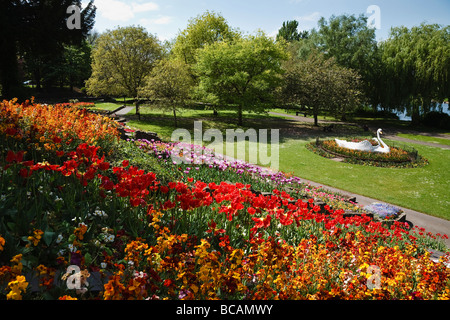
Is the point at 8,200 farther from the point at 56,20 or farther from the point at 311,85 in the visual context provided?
the point at 311,85

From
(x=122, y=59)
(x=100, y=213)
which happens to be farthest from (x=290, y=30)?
(x=100, y=213)

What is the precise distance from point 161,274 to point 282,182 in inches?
279

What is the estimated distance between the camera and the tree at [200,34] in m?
33.0

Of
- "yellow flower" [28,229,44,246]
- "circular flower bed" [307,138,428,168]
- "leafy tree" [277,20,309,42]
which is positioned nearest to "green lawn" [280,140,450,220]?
"circular flower bed" [307,138,428,168]

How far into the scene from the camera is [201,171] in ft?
27.5

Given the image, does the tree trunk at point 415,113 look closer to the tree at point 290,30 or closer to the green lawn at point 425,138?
the green lawn at point 425,138

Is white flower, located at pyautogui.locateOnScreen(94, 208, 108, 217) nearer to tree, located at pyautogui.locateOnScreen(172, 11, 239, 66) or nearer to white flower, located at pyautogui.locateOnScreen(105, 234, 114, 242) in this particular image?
white flower, located at pyautogui.locateOnScreen(105, 234, 114, 242)

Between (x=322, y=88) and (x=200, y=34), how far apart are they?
1594 centimetres

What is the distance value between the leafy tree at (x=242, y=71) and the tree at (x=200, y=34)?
753 cm

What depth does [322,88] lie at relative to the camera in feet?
88.6

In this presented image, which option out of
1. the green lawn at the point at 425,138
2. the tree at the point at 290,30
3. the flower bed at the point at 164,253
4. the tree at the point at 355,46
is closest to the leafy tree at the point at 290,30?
the tree at the point at 290,30

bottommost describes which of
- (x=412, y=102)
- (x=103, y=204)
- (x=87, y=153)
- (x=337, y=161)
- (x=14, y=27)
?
(x=337, y=161)

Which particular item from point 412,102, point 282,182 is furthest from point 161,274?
point 412,102

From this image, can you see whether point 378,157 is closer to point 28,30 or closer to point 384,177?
point 384,177
